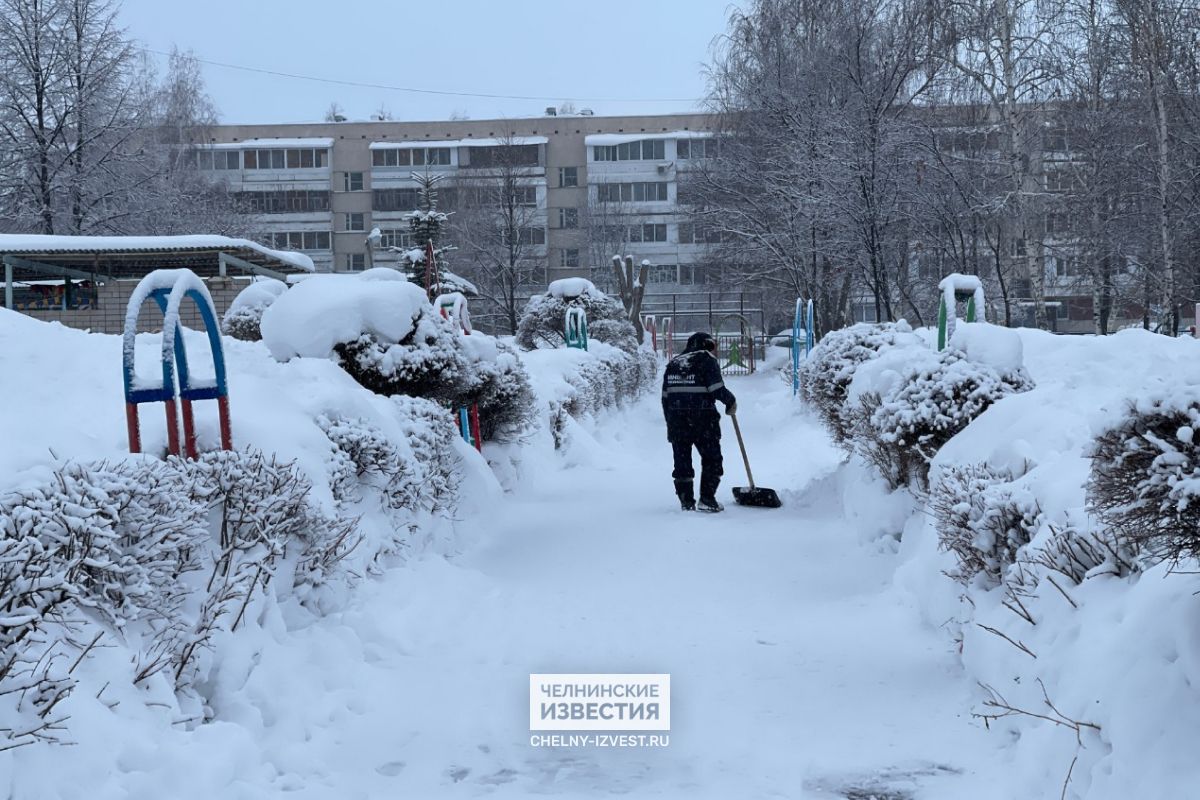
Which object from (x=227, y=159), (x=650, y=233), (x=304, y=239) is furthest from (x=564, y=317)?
(x=227, y=159)

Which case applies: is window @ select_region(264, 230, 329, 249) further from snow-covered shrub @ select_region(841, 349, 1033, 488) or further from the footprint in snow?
the footprint in snow

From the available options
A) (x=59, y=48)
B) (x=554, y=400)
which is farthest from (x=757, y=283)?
(x=554, y=400)

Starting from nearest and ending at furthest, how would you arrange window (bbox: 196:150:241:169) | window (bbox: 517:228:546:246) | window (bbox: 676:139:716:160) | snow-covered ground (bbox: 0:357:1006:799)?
snow-covered ground (bbox: 0:357:1006:799), window (bbox: 517:228:546:246), window (bbox: 676:139:716:160), window (bbox: 196:150:241:169)

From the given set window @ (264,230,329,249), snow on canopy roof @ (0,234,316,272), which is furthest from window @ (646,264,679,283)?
snow on canopy roof @ (0,234,316,272)

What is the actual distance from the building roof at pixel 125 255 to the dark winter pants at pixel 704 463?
1469cm

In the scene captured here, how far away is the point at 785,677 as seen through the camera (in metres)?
4.53

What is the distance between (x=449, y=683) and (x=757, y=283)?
2986cm

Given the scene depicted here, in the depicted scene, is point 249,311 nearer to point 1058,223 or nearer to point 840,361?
point 840,361

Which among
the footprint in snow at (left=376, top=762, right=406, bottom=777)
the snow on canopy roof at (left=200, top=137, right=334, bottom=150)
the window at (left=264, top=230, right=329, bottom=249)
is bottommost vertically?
the footprint in snow at (left=376, top=762, right=406, bottom=777)

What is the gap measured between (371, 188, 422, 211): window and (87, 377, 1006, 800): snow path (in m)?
52.6

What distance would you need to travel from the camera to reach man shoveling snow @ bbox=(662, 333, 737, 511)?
881 cm

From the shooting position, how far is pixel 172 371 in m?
4.49

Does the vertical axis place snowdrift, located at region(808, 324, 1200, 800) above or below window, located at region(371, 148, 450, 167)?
below

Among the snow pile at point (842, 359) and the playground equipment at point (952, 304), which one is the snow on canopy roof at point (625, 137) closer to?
the snow pile at point (842, 359)
